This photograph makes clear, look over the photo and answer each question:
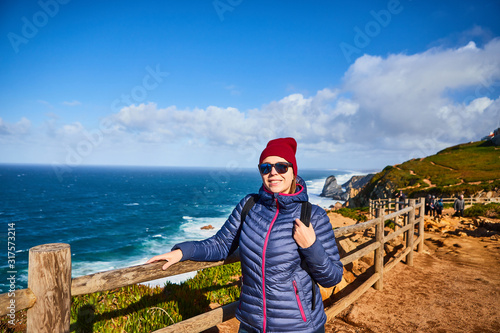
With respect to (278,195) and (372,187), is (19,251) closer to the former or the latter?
(278,195)

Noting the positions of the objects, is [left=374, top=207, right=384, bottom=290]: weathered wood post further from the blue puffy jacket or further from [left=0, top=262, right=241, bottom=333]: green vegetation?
the blue puffy jacket

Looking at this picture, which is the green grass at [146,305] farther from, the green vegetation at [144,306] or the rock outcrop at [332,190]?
the rock outcrop at [332,190]

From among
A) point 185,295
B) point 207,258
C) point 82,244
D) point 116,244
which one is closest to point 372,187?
point 116,244

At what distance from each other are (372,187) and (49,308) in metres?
43.4

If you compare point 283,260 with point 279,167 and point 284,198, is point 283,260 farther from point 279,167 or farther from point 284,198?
point 279,167

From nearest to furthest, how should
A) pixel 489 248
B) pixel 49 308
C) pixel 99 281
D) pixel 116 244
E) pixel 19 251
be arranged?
pixel 49 308
pixel 99 281
pixel 489 248
pixel 19 251
pixel 116 244

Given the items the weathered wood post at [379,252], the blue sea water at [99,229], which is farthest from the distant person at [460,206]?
the blue sea water at [99,229]

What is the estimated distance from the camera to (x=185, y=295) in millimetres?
5711

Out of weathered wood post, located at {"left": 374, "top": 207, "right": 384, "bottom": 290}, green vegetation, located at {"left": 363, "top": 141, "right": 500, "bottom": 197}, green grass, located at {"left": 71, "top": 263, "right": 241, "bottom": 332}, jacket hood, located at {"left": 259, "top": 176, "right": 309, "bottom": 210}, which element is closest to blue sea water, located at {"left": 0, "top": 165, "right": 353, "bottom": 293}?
green grass, located at {"left": 71, "top": 263, "right": 241, "bottom": 332}

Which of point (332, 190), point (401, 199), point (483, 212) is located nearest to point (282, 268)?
point (483, 212)

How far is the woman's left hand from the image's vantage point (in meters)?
1.86

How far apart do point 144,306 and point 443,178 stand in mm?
42816

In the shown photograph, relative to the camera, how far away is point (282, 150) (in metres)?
2.26

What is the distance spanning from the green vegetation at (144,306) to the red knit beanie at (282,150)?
304 centimetres
